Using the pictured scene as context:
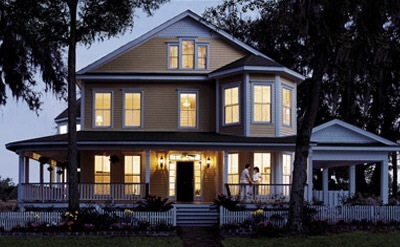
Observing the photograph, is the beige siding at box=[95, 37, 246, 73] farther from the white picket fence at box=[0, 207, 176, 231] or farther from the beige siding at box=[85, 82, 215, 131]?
the white picket fence at box=[0, 207, 176, 231]

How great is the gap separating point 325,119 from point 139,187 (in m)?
17.2

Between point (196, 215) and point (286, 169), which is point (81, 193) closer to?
point (196, 215)

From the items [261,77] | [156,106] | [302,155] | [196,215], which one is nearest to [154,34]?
[156,106]

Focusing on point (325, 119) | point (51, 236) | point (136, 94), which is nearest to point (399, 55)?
point (325, 119)

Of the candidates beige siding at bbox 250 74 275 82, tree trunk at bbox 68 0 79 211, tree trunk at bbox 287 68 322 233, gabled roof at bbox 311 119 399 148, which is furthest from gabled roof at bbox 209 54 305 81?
tree trunk at bbox 68 0 79 211

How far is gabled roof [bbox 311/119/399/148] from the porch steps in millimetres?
6592

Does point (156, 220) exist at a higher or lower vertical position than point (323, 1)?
lower

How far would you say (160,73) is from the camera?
104 feet

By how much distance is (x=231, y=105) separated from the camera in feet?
101

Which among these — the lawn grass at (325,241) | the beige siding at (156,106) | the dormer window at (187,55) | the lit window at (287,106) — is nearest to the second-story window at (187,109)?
the beige siding at (156,106)

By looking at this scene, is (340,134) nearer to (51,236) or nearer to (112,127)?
(112,127)

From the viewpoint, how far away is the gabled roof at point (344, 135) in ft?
104

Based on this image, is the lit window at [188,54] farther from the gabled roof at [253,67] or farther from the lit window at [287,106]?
the lit window at [287,106]

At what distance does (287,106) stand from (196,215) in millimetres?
6660
